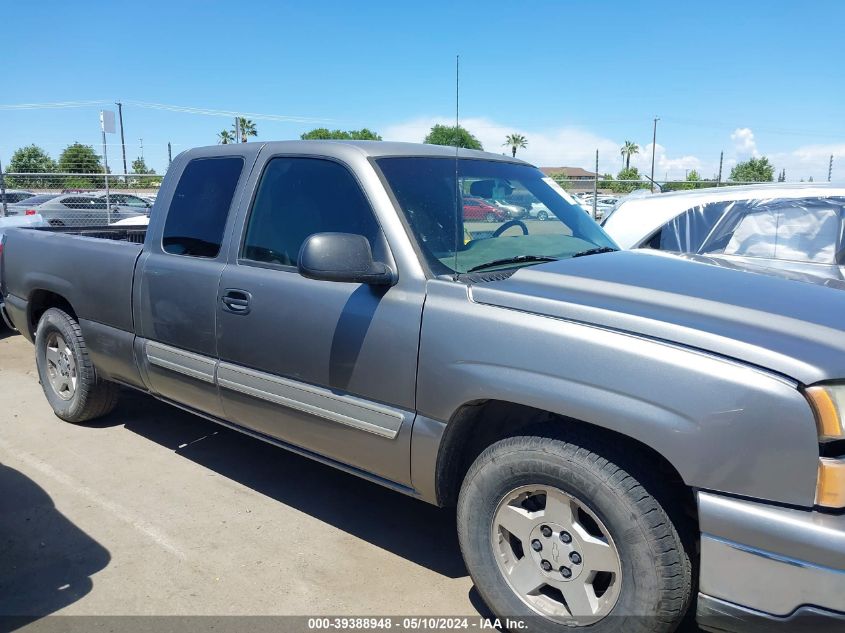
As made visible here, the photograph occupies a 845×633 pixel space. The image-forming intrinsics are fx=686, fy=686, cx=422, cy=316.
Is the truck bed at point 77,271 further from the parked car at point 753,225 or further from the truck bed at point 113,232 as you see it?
the parked car at point 753,225

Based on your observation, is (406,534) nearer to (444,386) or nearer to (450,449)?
(450,449)

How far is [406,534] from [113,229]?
3.98m

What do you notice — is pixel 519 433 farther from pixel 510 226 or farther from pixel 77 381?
pixel 77 381

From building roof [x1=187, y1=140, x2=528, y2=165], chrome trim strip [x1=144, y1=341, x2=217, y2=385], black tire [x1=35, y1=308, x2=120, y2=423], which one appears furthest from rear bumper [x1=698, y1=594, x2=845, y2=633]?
black tire [x1=35, y1=308, x2=120, y2=423]

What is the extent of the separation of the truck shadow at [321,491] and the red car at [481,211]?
5.36 feet

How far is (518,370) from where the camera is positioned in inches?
94.7

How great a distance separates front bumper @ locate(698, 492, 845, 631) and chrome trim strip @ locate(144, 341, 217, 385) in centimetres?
249

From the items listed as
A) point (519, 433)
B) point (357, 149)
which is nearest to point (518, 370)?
point (519, 433)

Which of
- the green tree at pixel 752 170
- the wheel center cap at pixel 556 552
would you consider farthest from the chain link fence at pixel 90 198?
the green tree at pixel 752 170

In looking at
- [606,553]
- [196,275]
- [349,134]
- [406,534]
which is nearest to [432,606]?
[406,534]

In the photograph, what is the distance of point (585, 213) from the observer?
3842 millimetres

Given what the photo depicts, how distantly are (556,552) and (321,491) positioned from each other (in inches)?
75.0

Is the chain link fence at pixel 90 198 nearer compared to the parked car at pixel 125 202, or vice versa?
the chain link fence at pixel 90 198

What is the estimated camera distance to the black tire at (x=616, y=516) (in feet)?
7.11
